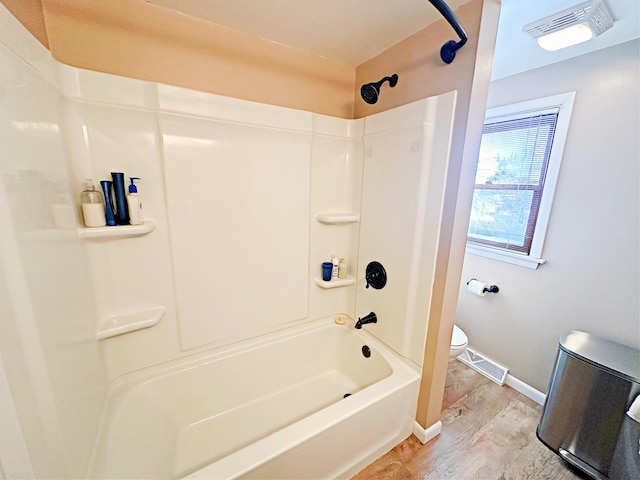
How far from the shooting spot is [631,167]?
4.49ft

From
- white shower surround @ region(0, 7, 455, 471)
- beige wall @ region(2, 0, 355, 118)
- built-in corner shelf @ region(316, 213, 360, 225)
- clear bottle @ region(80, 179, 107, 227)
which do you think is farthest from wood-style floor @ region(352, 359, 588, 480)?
beige wall @ region(2, 0, 355, 118)

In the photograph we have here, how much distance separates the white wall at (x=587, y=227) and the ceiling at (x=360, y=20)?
0.19 metres

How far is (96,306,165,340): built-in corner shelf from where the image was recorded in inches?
45.9

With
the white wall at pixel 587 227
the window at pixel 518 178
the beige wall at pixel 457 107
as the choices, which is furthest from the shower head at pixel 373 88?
the white wall at pixel 587 227

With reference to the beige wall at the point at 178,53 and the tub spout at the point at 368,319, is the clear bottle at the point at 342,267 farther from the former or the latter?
the beige wall at the point at 178,53

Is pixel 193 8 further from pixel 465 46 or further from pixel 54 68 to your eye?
pixel 465 46

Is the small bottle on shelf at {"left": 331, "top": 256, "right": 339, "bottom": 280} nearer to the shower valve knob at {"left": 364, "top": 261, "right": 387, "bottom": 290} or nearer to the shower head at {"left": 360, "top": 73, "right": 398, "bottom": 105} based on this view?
the shower valve knob at {"left": 364, "top": 261, "right": 387, "bottom": 290}

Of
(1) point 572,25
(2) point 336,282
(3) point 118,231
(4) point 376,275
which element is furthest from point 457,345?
(3) point 118,231

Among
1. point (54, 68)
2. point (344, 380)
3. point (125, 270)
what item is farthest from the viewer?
point (344, 380)

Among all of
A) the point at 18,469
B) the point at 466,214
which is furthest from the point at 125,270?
the point at 466,214

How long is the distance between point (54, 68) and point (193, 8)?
64cm

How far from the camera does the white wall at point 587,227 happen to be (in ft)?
4.53

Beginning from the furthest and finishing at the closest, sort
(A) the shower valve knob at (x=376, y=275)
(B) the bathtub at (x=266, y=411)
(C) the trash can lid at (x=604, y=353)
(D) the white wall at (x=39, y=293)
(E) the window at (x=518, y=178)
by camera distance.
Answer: (E) the window at (x=518, y=178)
(A) the shower valve knob at (x=376, y=275)
(C) the trash can lid at (x=604, y=353)
(B) the bathtub at (x=266, y=411)
(D) the white wall at (x=39, y=293)

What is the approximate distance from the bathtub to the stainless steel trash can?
0.83 meters
